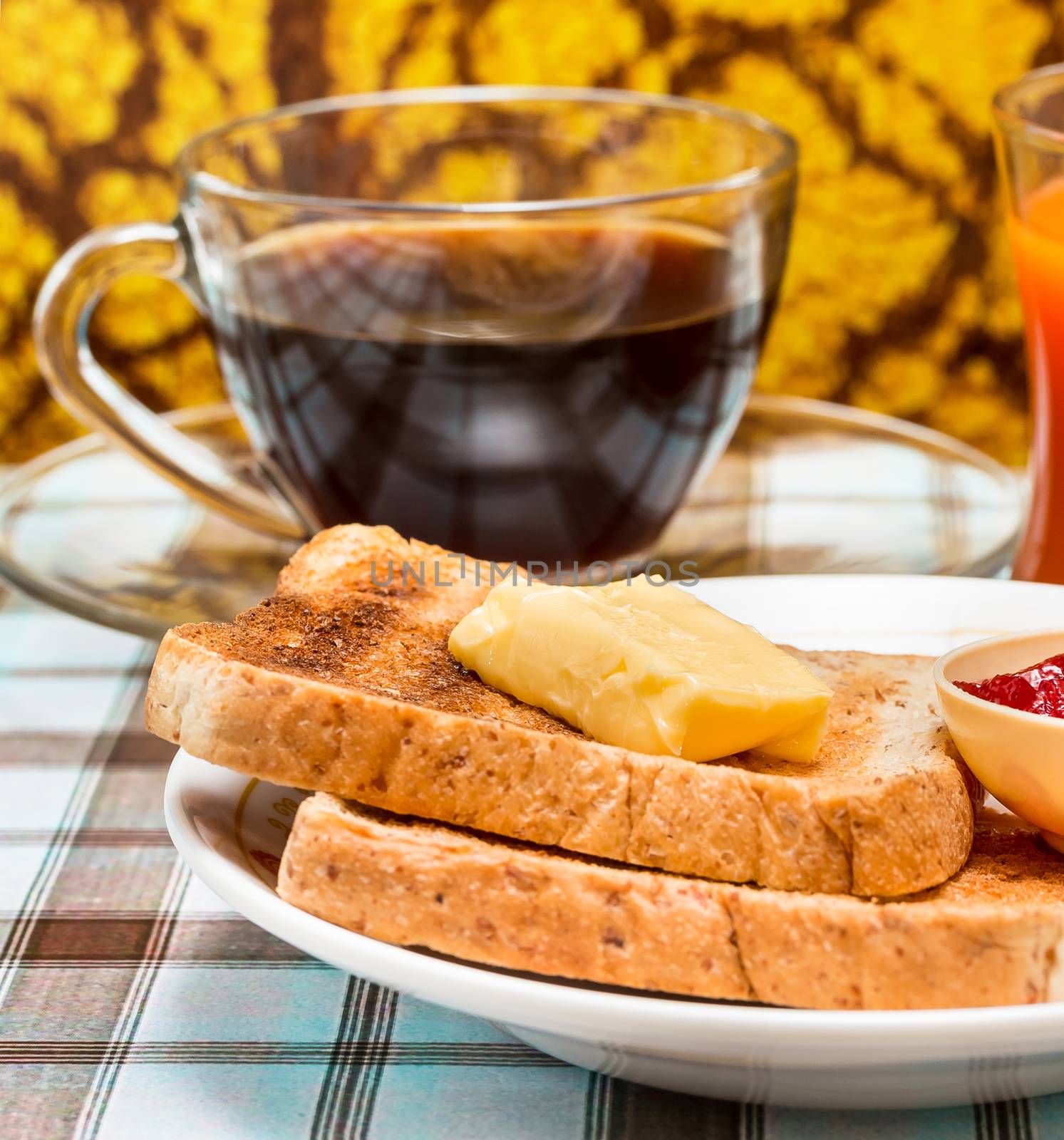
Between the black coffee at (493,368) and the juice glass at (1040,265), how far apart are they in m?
0.30

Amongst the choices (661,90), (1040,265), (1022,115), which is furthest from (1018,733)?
(661,90)

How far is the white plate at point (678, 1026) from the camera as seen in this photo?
0.76 metres

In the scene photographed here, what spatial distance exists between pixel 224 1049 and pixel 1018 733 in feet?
1.88

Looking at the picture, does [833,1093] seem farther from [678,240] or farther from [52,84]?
[52,84]

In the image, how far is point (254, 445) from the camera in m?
1.75

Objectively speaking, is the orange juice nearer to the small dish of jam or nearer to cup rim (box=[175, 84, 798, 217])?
cup rim (box=[175, 84, 798, 217])

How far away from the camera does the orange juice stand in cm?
148

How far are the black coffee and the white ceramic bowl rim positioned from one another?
60cm

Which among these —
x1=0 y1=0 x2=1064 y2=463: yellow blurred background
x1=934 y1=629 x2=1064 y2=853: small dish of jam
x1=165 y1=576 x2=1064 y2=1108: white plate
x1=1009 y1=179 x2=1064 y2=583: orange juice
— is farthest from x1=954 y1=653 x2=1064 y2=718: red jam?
x1=0 y1=0 x2=1064 y2=463: yellow blurred background

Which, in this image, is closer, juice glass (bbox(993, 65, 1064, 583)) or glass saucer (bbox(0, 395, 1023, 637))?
juice glass (bbox(993, 65, 1064, 583))

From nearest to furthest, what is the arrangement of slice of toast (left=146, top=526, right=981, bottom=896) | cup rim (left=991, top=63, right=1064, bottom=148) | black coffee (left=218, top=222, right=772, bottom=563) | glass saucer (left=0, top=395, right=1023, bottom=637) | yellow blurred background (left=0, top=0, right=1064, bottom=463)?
1. slice of toast (left=146, top=526, right=981, bottom=896)
2. cup rim (left=991, top=63, right=1064, bottom=148)
3. black coffee (left=218, top=222, right=772, bottom=563)
4. glass saucer (left=0, top=395, right=1023, bottom=637)
5. yellow blurred background (left=0, top=0, right=1064, bottom=463)

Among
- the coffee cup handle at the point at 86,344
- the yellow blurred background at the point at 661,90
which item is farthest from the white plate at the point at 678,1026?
the yellow blurred background at the point at 661,90

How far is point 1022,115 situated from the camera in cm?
152

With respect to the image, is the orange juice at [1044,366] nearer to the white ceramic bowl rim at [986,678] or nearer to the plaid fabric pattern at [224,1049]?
the white ceramic bowl rim at [986,678]
